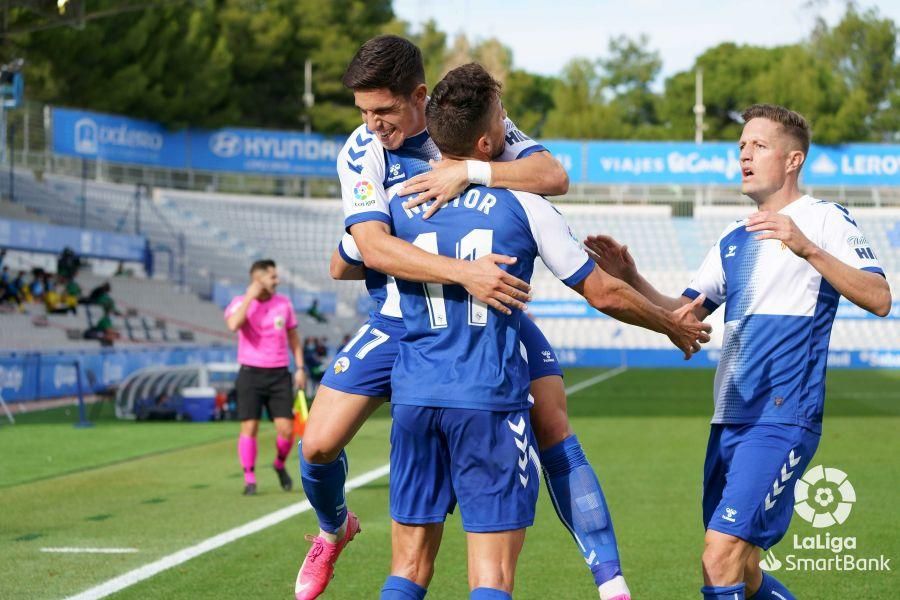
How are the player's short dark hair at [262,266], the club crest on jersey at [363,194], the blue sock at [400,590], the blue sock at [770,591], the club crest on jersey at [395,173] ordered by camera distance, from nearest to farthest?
1. the blue sock at [400,590]
2. the club crest on jersey at [363,194]
3. the club crest on jersey at [395,173]
4. the blue sock at [770,591]
5. the player's short dark hair at [262,266]

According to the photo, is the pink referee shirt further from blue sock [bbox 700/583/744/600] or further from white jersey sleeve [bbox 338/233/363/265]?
blue sock [bbox 700/583/744/600]

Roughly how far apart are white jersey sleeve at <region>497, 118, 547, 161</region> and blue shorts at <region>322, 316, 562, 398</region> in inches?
31.8

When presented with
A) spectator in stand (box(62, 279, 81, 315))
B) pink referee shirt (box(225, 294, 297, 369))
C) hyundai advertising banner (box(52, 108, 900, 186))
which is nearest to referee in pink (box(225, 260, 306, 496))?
pink referee shirt (box(225, 294, 297, 369))

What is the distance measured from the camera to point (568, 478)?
17.0ft

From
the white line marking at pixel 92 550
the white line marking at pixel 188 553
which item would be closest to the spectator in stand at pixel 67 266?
the white line marking at pixel 188 553

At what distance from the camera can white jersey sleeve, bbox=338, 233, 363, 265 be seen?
5.18 m

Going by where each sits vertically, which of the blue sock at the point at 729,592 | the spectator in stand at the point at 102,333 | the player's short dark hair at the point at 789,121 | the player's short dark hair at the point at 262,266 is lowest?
the spectator in stand at the point at 102,333

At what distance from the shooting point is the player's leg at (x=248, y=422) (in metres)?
11.7

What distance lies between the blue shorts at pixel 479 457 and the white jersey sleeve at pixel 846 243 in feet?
5.24

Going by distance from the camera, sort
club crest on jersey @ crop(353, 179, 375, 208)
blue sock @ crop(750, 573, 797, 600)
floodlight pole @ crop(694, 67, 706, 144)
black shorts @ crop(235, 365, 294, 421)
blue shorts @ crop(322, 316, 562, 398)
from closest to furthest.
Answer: club crest on jersey @ crop(353, 179, 375, 208) < blue sock @ crop(750, 573, 797, 600) < blue shorts @ crop(322, 316, 562, 398) < black shorts @ crop(235, 365, 294, 421) < floodlight pole @ crop(694, 67, 706, 144)

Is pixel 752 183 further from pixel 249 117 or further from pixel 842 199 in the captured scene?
pixel 249 117

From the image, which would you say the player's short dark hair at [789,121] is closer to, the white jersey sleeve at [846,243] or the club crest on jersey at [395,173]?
the white jersey sleeve at [846,243]

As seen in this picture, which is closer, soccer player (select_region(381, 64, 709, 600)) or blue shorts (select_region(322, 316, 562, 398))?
soccer player (select_region(381, 64, 709, 600))

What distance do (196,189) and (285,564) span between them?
153ft
